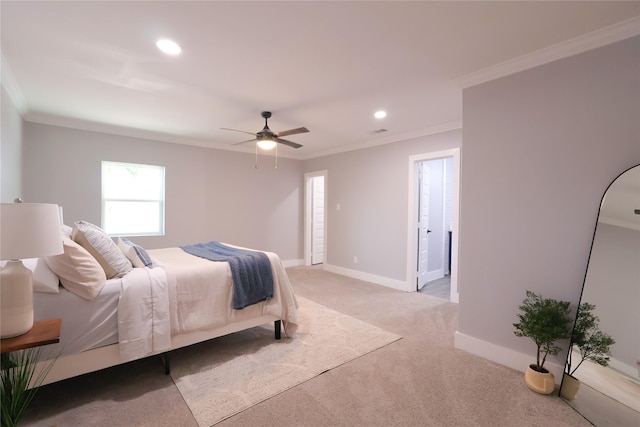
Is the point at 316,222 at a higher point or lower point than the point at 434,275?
higher

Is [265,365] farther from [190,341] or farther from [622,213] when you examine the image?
[622,213]

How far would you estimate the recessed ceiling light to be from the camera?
2164mm

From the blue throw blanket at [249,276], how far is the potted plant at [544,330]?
6.89 feet

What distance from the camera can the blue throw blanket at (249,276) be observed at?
2605 mm

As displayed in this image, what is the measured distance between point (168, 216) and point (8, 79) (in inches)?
104

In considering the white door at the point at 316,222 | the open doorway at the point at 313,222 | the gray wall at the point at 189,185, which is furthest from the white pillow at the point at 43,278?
the white door at the point at 316,222

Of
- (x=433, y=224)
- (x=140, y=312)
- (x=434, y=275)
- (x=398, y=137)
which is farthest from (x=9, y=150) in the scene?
(x=434, y=275)

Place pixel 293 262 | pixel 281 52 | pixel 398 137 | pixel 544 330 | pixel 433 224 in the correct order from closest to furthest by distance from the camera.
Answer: pixel 544 330, pixel 281 52, pixel 398 137, pixel 433 224, pixel 293 262

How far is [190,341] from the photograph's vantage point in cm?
239

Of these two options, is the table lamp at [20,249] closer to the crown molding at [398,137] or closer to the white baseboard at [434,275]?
the crown molding at [398,137]

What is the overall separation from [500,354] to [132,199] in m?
5.33

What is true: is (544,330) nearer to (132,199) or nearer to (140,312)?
(140,312)

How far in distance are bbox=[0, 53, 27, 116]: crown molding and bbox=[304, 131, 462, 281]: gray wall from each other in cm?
441

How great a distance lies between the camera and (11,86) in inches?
113
